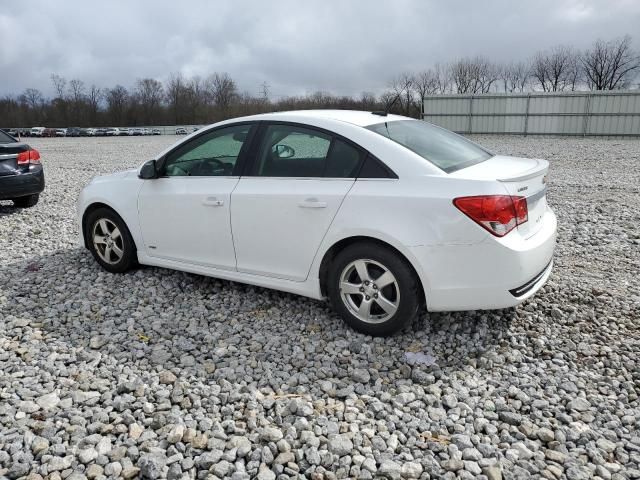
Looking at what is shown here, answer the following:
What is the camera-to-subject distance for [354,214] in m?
3.62

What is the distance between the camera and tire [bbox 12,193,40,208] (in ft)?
30.9

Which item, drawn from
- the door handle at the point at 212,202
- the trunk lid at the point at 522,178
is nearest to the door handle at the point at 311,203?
the door handle at the point at 212,202

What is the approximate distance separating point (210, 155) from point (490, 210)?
2.46 meters

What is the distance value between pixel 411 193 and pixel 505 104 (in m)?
26.4

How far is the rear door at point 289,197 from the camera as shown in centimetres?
379

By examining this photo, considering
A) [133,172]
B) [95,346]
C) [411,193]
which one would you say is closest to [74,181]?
[133,172]

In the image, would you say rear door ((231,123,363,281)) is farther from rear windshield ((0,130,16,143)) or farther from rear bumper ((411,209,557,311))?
rear windshield ((0,130,16,143))

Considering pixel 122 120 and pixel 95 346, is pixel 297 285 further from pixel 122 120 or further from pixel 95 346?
pixel 122 120

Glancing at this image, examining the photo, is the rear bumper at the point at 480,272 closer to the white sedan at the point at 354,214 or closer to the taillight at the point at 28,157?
the white sedan at the point at 354,214

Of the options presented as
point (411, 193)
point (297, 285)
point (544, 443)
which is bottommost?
point (544, 443)

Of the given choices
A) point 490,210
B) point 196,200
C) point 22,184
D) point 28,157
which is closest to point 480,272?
point 490,210

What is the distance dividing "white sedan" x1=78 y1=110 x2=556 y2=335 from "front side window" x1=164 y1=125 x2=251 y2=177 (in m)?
0.01

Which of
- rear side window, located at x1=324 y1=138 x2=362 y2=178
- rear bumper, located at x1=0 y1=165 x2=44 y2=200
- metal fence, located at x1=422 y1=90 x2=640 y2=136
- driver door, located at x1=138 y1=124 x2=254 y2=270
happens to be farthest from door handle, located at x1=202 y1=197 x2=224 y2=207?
metal fence, located at x1=422 y1=90 x2=640 y2=136

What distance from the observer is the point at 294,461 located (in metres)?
2.60
